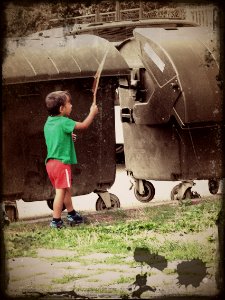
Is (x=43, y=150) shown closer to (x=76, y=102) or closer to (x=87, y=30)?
(x=76, y=102)

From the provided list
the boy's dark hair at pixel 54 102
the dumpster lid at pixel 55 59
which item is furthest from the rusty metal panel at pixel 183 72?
the boy's dark hair at pixel 54 102

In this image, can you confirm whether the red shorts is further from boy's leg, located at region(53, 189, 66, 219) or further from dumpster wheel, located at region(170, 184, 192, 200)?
dumpster wheel, located at region(170, 184, 192, 200)

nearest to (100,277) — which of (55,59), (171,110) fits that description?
(171,110)

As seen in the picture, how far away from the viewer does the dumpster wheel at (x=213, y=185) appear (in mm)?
8211

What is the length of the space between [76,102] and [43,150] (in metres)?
0.49

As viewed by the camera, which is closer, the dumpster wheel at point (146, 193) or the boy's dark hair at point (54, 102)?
the boy's dark hair at point (54, 102)

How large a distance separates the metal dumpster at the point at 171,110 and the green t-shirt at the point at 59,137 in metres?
0.72

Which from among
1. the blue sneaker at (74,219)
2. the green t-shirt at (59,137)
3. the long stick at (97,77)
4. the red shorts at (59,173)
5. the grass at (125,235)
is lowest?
the grass at (125,235)

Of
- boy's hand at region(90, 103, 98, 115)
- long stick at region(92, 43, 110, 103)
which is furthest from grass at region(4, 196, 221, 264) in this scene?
long stick at region(92, 43, 110, 103)

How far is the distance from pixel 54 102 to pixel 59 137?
0.29 m

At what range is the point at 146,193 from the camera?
829cm

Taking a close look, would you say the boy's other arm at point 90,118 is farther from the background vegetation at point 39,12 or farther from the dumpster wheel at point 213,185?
the dumpster wheel at point 213,185

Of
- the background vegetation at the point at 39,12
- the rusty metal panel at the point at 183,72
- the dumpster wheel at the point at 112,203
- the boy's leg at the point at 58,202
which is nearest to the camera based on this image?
the background vegetation at the point at 39,12

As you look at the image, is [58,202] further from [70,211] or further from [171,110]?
[171,110]
